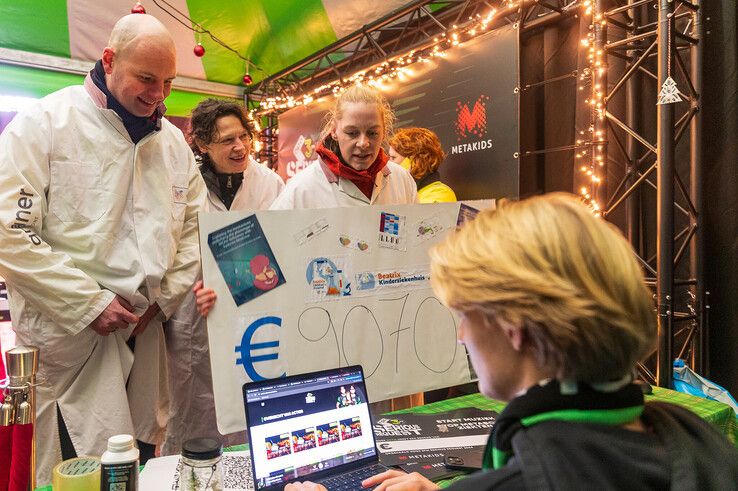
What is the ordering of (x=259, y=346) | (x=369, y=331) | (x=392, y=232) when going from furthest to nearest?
(x=392, y=232)
(x=369, y=331)
(x=259, y=346)

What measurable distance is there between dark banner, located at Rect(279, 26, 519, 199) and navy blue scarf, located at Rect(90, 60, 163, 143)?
2445 mm

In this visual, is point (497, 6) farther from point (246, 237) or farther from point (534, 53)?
point (246, 237)

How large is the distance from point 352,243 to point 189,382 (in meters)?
0.93

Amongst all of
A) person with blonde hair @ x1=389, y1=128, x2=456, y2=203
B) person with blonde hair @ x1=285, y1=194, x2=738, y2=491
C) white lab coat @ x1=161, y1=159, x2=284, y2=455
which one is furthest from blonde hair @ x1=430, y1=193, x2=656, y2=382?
person with blonde hair @ x1=389, y1=128, x2=456, y2=203

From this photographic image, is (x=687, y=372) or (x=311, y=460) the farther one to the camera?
(x=687, y=372)

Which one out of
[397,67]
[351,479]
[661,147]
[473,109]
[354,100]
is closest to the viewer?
[351,479]

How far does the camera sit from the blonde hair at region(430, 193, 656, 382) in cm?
67

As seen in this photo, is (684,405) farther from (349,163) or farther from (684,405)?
(349,163)

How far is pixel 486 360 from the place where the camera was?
76cm

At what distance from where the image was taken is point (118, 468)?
0.92 m

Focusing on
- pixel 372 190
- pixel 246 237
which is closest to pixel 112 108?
pixel 246 237

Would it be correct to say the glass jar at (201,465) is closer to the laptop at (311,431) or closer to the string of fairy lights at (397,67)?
the laptop at (311,431)

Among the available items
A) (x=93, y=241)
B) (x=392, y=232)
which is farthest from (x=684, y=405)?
(x=93, y=241)

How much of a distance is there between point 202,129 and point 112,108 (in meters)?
0.80
